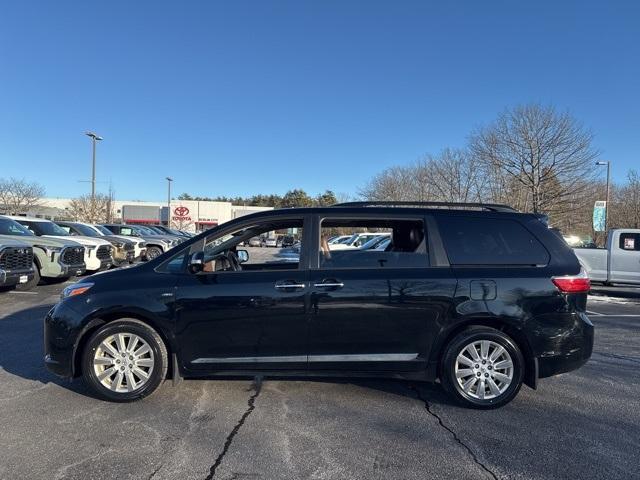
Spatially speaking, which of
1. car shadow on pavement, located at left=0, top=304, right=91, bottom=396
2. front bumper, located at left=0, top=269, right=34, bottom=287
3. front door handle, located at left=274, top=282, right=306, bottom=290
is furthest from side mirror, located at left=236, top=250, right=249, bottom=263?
front bumper, located at left=0, top=269, right=34, bottom=287

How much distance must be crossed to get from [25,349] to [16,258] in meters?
5.22

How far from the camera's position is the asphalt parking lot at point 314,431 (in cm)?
339

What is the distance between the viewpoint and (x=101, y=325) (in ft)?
15.0

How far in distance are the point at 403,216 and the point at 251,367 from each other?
2.05 meters

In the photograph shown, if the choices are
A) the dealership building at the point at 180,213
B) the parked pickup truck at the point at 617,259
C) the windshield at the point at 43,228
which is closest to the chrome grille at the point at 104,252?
the windshield at the point at 43,228

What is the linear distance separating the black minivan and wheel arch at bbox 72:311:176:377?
0.01 m

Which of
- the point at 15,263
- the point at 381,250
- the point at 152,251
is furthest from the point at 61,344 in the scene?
the point at 152,251

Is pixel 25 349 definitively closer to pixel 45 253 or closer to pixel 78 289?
pixel 78 289

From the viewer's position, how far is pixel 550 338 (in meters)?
4.53

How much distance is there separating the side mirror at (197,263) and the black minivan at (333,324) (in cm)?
1

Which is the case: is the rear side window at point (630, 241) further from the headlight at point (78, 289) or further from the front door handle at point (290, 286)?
the headlight at point (78, 289)

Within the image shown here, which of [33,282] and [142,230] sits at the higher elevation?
[142,230]

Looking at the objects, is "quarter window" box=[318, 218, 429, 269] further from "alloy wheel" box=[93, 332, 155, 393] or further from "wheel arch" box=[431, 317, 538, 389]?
"alloy wheel" box=[93, 332, 155, 393]

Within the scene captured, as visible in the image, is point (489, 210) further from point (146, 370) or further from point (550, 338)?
point (146, 370)
